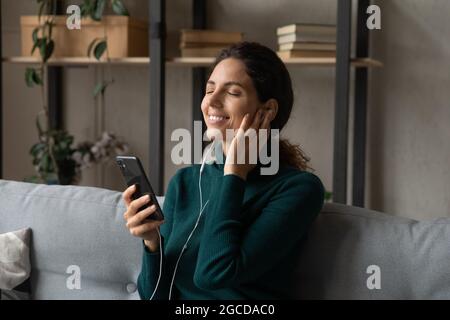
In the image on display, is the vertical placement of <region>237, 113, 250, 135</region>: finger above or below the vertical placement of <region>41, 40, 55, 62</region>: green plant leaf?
below

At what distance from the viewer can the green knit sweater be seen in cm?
117

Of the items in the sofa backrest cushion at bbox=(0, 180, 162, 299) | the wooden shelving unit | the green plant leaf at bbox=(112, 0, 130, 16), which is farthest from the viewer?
the green plant leaf at bbox=(112, 0, 130, 16)

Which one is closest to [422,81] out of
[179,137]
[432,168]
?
[432,168]

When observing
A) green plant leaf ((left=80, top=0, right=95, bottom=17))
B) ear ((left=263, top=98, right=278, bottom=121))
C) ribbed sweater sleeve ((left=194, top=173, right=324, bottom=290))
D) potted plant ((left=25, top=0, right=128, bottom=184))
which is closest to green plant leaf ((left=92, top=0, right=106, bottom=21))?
green plant leaf ((left=80, top=0, right=95, bottom=17))

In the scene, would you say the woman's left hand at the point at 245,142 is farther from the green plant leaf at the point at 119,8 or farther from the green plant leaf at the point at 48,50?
the green plant leaf at the point at 48,50

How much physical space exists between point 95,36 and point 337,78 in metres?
0.94

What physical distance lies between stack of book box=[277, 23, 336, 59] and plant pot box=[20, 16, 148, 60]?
1.89 ft

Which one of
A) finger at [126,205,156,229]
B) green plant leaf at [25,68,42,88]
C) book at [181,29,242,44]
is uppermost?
book at [181,29,242,44]

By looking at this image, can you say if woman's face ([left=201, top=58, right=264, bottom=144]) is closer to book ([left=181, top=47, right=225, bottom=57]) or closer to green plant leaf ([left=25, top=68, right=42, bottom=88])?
book ([left=181, top=47, right=225, bottom=57])

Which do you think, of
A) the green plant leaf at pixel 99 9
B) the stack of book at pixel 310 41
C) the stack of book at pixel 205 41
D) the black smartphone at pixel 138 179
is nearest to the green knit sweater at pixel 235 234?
the black smartphone at pixel 138 179

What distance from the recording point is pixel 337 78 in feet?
6.89

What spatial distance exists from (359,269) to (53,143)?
5.46 ft

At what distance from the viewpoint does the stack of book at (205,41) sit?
2371mm

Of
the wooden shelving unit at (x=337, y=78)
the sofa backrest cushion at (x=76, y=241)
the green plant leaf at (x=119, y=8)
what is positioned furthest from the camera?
the green plant leaf at (x=119, y=8)
